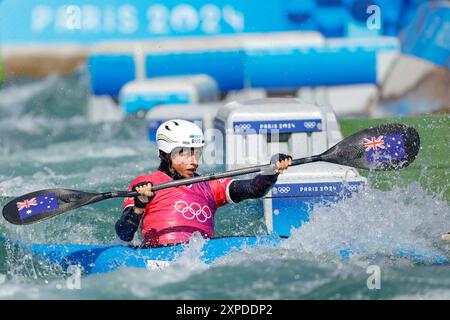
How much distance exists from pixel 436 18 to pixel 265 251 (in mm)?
7430

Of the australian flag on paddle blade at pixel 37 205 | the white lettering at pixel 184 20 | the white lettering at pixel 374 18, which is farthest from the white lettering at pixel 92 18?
the australian flag on paddle blade at pixel 37 205

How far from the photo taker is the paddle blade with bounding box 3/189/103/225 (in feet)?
18.2

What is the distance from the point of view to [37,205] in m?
5.57

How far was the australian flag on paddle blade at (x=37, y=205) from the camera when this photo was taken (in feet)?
18.2

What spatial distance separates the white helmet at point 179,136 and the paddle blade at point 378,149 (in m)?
0.81

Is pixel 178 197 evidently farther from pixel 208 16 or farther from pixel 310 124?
pixel 208 16

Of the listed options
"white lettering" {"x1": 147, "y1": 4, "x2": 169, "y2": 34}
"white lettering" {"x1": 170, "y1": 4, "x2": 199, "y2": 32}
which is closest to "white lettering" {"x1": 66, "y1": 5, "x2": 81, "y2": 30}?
"white lettering" {"x1": 147, "y1": 4, "x2": 169, "y2": 34}

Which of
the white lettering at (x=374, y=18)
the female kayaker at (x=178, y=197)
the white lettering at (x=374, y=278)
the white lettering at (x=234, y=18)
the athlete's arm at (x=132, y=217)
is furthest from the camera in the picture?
the white lettering at (x=234, y=18)

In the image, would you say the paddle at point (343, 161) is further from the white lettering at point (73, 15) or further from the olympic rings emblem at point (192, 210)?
the white lettering at point (73, 15)

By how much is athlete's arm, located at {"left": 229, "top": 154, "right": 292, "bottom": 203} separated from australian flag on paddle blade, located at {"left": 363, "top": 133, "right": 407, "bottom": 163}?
0.66 meters

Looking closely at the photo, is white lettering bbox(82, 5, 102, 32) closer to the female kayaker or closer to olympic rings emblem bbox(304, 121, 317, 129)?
olympic rings emblem bbox(304, 121, 317, 129)

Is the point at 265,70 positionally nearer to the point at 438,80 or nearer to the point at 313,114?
the point at 438,80

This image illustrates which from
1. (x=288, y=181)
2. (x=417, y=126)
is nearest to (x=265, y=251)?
(x=288, y=181)

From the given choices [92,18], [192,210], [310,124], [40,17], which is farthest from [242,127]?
[40,17]
